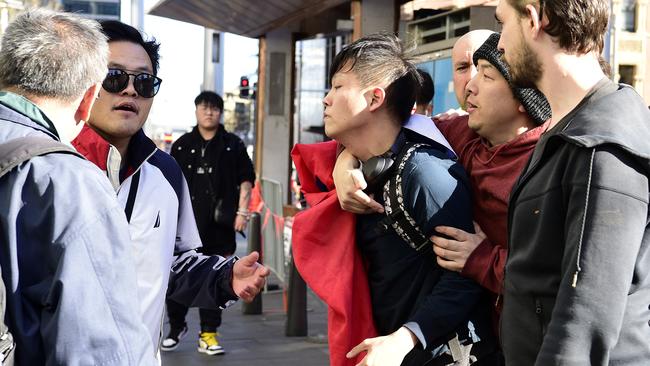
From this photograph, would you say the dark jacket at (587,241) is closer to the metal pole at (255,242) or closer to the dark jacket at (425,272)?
the dark jacket at (425,272)

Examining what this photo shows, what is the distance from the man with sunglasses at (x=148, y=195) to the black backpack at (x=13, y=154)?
1.02 m

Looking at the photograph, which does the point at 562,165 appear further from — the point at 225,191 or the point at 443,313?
the point at 225,191

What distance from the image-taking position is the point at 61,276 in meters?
2.11

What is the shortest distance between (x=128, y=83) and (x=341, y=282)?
1.19 meters

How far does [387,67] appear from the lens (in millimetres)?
3158

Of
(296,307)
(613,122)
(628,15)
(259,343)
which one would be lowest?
(259,343)

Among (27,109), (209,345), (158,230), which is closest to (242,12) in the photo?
(209,345)

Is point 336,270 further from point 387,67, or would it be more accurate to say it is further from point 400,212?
point 387,67

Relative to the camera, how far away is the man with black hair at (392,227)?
9.30ft

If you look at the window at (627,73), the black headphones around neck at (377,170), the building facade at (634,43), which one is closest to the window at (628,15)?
the building facade at (634,43)

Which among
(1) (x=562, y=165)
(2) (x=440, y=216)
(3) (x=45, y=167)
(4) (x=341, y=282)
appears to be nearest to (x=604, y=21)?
(1) (x=562, y=165)

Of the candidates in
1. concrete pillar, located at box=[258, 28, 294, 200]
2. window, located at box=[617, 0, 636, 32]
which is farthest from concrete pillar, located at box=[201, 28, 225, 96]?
window, located at box=[617, 0, 636, 32]

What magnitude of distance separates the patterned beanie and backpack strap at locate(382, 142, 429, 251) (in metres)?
0.36

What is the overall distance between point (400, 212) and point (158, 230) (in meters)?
0.92
